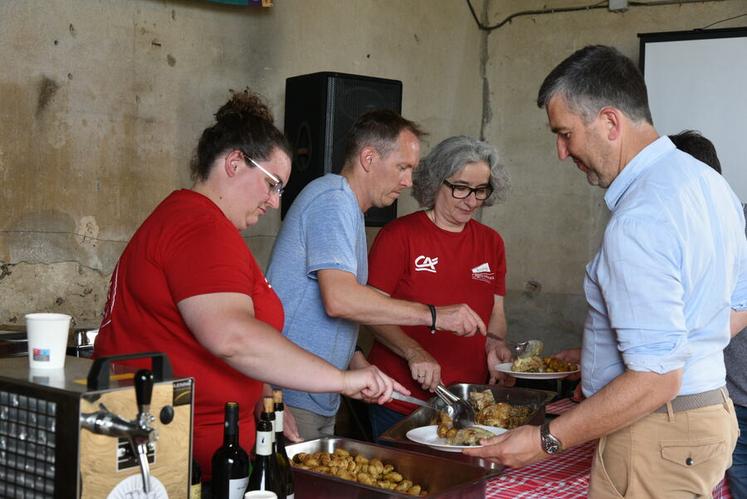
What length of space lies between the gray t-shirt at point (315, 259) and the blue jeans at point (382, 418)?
416 millimetres

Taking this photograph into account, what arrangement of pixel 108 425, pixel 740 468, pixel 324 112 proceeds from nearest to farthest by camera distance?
pixel 108 425, pixel 740 468, pixel 324 112

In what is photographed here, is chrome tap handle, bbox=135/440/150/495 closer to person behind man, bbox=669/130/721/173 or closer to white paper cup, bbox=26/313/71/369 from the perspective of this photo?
white paper cup, bbox=26/313/71/369

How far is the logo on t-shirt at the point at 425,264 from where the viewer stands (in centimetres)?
298

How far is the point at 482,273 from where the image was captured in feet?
10.2

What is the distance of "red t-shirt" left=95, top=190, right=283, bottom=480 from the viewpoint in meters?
1.62

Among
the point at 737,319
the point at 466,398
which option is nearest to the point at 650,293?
the point at 737,319

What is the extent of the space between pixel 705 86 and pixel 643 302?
384 cm

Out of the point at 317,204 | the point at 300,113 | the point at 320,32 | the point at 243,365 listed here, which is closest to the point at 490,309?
the point at 317,204

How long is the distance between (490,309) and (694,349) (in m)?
1.55

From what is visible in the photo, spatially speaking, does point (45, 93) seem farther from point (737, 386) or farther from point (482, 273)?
point (737, 386)

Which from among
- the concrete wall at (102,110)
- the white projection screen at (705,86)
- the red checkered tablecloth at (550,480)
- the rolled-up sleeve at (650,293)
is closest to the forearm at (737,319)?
the red checkered tablecloth at (550,480)

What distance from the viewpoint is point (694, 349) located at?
1.65 metres

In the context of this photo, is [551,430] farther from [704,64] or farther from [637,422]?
[704,64]

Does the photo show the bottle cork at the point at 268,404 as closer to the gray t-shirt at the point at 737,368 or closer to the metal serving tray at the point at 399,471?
the metal serving tray at the point at 399,471
